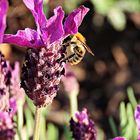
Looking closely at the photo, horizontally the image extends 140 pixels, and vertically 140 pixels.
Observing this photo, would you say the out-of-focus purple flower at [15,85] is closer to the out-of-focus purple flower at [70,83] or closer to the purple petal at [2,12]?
the out-of-focus purple flower at [70,83]

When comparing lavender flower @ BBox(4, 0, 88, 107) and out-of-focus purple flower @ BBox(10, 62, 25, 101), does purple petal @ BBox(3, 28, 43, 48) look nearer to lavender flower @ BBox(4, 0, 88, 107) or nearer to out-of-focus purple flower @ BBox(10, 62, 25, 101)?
lavender flower @ BBox(4, 0, 88, 107)

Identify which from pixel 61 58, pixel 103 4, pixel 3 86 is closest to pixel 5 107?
pixel 3 86

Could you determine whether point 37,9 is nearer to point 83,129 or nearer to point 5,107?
point 5,107

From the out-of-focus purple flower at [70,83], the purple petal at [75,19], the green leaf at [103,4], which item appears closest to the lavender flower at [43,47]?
the purple petal at [75,19]

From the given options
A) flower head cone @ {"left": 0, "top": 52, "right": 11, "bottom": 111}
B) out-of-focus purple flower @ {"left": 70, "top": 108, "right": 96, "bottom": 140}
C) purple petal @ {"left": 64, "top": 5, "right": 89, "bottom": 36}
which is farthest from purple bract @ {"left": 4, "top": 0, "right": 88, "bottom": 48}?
out-of-focus purple flower @ {"left": 70, "top": 108, "right": 96, "bottom": 140}

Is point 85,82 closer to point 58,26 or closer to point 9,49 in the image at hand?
point 9,49

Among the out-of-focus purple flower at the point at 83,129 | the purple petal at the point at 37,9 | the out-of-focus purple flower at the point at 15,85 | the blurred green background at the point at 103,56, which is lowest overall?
the out-of-focus purple flower at the point at 83,129

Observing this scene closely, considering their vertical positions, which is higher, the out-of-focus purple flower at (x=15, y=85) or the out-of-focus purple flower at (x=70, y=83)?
the out-of-focus purple flower at (x=70, y=83)

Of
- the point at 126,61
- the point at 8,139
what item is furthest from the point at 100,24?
the point at 8,139
